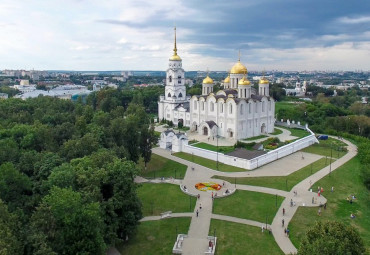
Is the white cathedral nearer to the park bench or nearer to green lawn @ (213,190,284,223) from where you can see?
green lawn @ (213,190,284,223)

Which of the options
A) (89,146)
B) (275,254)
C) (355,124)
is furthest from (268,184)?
(355,124)

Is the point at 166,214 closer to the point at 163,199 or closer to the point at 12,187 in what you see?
the point at 163,199

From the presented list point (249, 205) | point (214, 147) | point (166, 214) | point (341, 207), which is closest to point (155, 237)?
point (166, 214)

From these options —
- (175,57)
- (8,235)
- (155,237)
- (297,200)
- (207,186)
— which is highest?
(175,57)

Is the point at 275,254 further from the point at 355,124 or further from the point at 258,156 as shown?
the point at 355,124

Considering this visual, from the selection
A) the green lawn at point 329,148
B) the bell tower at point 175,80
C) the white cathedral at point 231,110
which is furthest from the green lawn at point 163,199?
the bell tower at point 175,80

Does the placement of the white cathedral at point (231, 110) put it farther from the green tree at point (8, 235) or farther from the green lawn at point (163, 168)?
the green tree at point (8, 235)

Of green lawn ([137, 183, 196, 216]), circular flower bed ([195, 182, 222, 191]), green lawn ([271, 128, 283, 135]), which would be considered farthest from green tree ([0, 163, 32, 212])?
green lawn ([271, 128, 283, 135])
